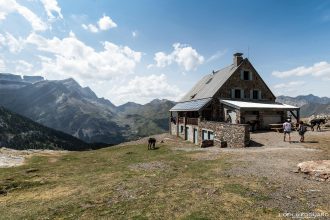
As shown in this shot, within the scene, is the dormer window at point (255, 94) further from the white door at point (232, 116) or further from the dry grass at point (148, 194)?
the dry grass at point (148, 194)

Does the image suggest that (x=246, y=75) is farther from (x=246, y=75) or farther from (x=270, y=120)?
(x=270, y=120)

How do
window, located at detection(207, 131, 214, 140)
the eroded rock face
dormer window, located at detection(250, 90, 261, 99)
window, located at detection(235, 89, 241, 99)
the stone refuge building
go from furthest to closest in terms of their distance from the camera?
dormer window, located at detection(250, 90, 261, 99), window, located at detection(235, 89, 241, 99), the stone refuge building, window, located at detection(207, 131, 214, 140), the eroded rock face

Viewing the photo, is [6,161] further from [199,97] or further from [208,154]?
[199,97]

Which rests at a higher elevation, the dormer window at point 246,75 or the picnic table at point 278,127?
the dormer window at point 246,75

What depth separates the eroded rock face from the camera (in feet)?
43.9

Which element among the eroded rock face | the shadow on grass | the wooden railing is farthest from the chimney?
the eroded rock face

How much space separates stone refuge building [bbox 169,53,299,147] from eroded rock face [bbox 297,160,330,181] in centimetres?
1376

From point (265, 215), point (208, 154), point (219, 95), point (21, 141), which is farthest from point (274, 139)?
point (21, 141)

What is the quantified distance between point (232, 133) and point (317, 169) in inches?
520

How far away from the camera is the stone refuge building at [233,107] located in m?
35.1

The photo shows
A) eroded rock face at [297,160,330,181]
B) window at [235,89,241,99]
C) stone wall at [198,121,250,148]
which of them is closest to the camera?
eroded rock face at [297,160,330,181]

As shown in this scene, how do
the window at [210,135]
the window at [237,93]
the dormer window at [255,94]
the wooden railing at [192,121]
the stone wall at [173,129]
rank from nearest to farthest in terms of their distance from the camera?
the window at [210,135]
the wooden railing at [192,121]
the window at [237,93]
the dormer window at [255,94]
the stone wall at [173,129]

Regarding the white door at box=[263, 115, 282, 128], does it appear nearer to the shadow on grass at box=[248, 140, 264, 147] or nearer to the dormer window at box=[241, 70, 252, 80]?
the dormer window at box=[241, 70, 252, 80]

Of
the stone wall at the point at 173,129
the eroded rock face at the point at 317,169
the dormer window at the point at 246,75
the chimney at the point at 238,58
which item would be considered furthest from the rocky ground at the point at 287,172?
the stone wall at the point at 173,129
